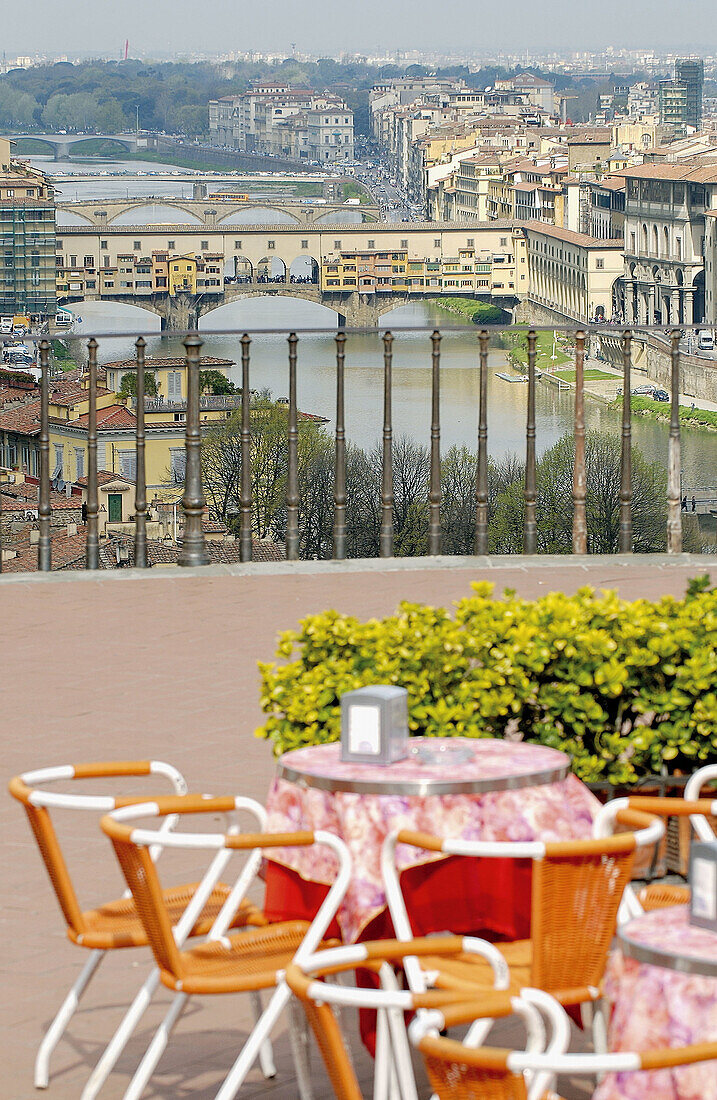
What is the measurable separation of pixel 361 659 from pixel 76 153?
182 metres

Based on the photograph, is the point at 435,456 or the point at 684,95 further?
the point at 684,95

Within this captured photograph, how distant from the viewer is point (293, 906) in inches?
75.6

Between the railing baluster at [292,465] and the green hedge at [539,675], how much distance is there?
281 centimetres

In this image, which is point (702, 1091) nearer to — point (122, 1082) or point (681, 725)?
point (122, 1082)

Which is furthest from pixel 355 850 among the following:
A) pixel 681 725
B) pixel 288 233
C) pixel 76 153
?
pixel 76 153

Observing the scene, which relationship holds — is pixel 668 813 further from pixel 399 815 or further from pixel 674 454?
pixel 674 454

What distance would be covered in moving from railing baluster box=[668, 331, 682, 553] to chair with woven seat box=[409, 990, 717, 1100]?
4.20 metres

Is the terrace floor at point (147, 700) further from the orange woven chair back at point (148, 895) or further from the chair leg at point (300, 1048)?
the orange woven chair back at point (148, 895)

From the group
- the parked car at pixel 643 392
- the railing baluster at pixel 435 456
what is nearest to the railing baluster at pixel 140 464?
the railing baluster at pixel 435 456

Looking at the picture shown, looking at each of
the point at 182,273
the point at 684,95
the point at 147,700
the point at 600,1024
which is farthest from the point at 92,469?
the point at 684,95

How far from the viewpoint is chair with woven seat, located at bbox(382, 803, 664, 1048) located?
1.57 m

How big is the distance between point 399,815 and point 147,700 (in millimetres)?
2114

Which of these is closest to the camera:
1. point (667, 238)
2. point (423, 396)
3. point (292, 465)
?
point (292, 465)

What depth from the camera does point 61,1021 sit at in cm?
189
